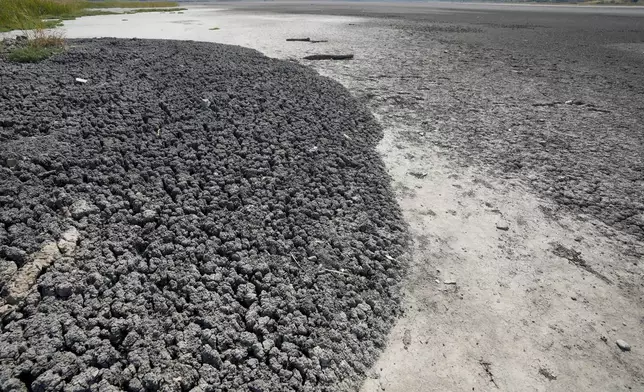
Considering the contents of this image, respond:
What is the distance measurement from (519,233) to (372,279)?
2367mm

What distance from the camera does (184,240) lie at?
147 inches

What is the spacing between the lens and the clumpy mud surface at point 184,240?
2.73 meters

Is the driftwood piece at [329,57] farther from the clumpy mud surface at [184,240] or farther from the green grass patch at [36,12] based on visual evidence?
the green grass patch at [36,12]

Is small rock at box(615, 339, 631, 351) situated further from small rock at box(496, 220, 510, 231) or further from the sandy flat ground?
small rock at box(496, 220, 510, 231)

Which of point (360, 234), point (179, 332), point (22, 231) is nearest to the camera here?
point (179, 332)

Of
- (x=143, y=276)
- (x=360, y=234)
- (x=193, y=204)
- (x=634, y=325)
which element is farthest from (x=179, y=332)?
(x=634, y=325)

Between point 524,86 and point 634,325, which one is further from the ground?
point 524,86

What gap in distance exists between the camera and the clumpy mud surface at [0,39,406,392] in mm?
2727

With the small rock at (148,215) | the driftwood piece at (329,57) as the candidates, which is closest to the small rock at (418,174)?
the small rock at (148,215)

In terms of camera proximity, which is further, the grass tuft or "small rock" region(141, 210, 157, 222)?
the grass tuft

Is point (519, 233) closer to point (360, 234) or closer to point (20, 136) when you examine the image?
point (360, 234)

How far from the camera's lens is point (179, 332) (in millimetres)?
2904

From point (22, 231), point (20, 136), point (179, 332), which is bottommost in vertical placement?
point (179, 332)

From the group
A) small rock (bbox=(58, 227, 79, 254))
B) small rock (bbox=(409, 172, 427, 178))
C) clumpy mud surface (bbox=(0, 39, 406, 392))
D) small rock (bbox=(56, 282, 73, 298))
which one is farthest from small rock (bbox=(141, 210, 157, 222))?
small rock (bbox=(409, 172, 427, 178))
